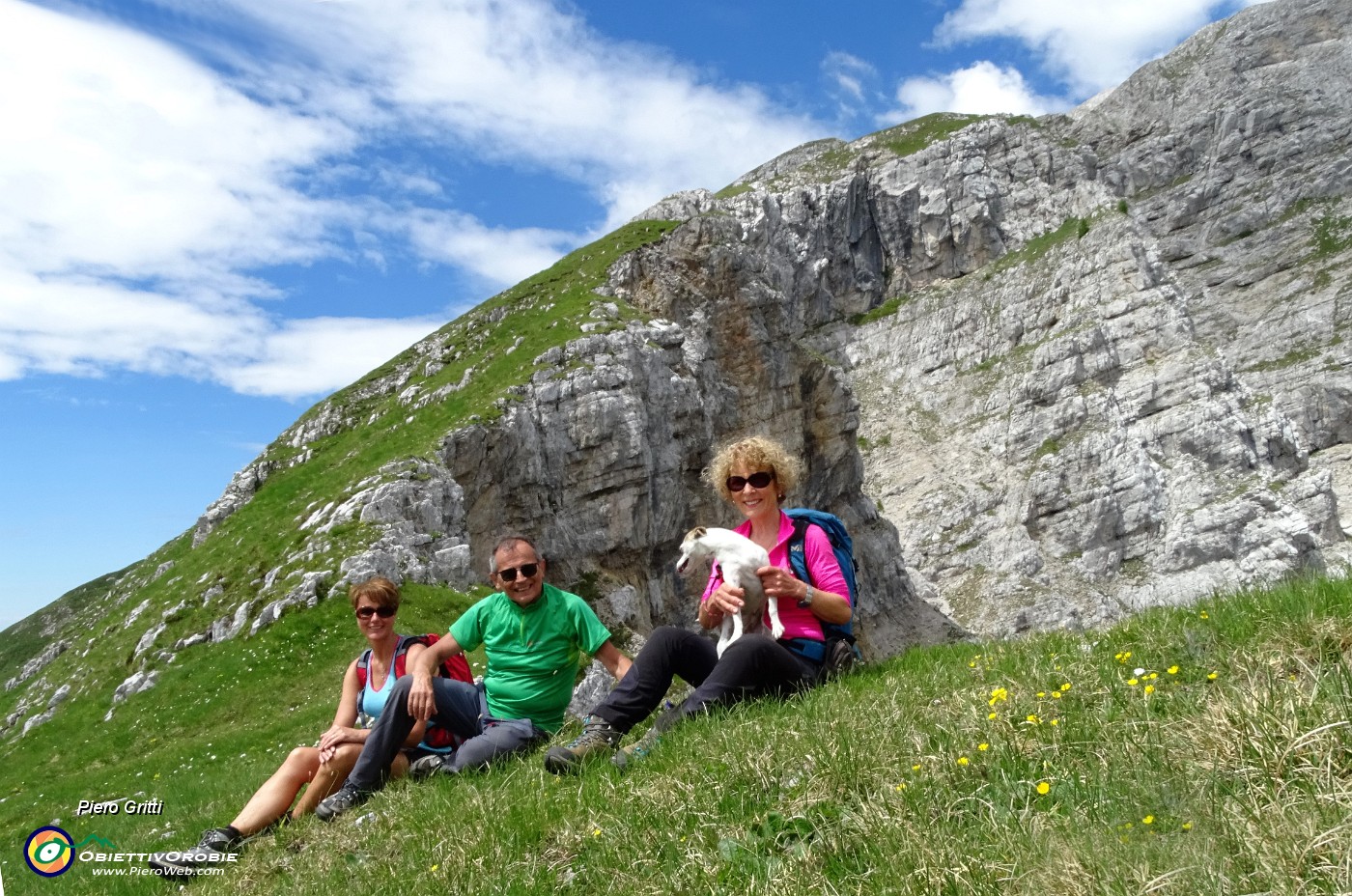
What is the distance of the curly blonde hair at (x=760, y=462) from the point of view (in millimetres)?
8578

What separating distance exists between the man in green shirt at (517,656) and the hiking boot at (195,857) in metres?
1.60

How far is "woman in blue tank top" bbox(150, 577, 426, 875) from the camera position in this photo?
7824 mm

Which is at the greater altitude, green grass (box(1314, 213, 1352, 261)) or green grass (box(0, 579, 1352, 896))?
green grass (box(1314, 213, 1352, 261))

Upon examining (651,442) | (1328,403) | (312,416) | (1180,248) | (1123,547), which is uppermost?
(1180,248)

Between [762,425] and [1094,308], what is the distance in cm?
6757

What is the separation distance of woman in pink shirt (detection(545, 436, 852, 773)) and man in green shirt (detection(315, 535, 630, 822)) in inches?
37.7

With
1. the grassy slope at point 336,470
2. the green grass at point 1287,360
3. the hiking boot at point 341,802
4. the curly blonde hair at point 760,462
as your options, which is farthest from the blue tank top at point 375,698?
the green grass at point 1287,360

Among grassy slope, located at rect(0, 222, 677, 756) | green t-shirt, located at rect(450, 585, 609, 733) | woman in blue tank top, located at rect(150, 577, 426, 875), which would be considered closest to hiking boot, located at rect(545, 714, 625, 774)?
green t-shirt, located at rect(450, 585, 609, 733)

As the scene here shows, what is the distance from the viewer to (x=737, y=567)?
777 cm

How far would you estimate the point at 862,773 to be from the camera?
4.58 meters

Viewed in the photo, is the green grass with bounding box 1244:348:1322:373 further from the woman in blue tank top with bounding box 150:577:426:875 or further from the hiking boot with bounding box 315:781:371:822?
the hiking boot with bounding box 315:781:371:822

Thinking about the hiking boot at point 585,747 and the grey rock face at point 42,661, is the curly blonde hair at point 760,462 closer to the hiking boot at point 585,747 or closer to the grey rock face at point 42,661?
the hiking boot at point 585,747

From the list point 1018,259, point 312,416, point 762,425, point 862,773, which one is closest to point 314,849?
point 862,773

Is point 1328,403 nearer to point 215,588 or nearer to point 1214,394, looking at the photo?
point 1214,394
